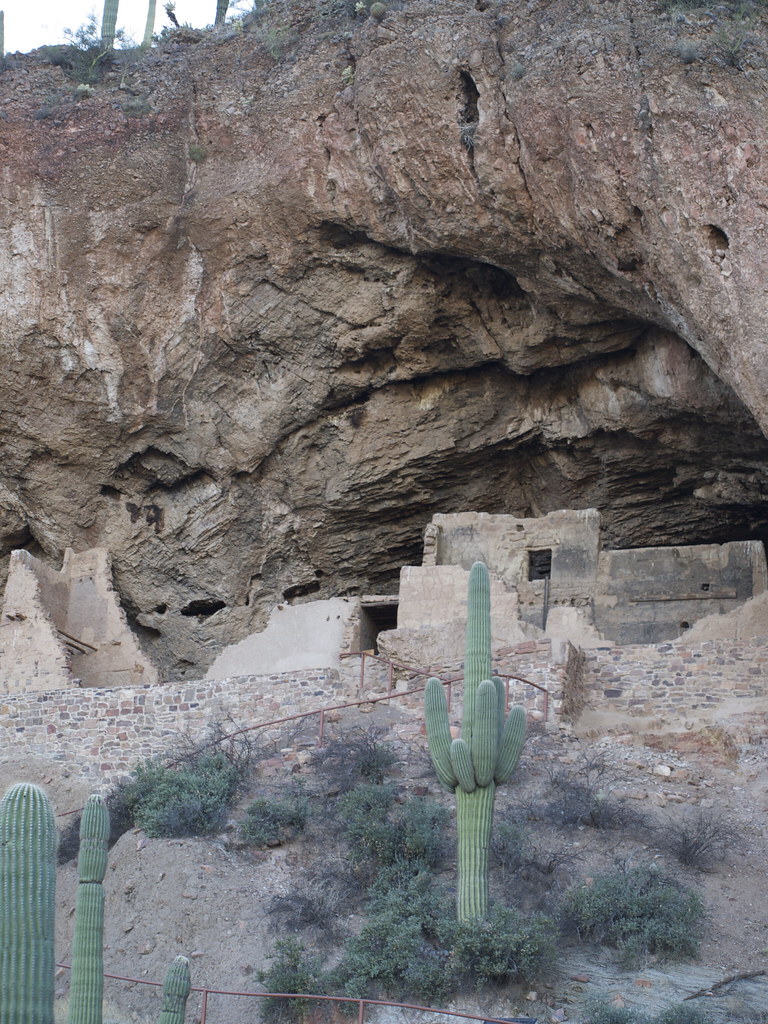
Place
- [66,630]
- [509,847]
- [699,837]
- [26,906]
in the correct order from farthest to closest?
1. [66,630]
2. [699,837]
3. [509,847]
4. [26,906]

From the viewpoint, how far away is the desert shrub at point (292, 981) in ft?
36.7

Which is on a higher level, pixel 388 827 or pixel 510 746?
pixel 510 746

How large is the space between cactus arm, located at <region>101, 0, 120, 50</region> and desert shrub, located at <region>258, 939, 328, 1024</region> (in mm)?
16415

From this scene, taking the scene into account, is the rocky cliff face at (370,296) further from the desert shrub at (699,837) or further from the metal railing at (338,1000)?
the metal railing at (338,1000)

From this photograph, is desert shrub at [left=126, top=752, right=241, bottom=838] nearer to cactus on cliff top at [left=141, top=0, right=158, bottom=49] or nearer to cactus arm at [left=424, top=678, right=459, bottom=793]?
cactus arm at [left=424, top=678, right=459, bottom=793]

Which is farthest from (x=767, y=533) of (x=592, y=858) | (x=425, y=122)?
(x=592, y=858)

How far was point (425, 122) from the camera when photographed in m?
18.5

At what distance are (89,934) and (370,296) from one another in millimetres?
13315

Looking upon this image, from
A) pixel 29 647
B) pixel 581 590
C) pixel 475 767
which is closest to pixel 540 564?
pixel 581 590

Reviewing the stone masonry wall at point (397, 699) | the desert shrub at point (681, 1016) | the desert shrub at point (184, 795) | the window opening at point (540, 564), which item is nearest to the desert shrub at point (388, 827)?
the desert shrub at point (184, 795)

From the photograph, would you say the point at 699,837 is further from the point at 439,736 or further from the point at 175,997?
the point at 175,997

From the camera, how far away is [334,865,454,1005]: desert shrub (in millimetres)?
11242

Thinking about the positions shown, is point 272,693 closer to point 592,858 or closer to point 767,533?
point 592,858

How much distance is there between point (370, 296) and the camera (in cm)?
2102
